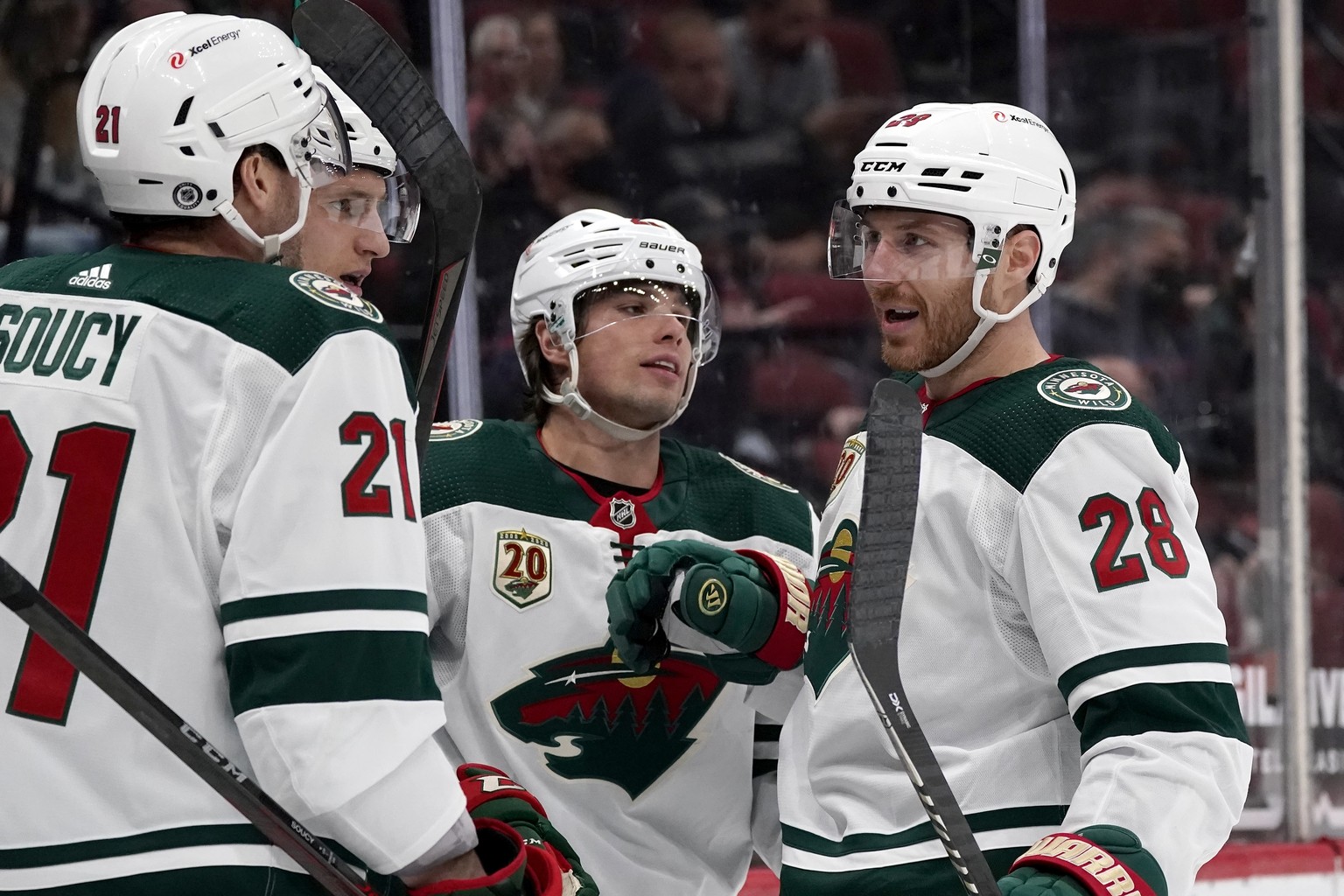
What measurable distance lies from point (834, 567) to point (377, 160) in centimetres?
76

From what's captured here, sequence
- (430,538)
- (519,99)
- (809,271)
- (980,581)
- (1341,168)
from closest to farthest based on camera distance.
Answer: (980,581)
(430,538)
(519,99)
(809,271)
(1341,168)

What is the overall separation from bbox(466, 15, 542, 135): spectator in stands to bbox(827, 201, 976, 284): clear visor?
1512mm

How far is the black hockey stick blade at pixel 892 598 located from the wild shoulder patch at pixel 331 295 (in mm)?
477

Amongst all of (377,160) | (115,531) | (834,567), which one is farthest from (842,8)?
(115,531)

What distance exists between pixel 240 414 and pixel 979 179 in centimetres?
90

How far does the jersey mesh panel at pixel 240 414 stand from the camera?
137 cm

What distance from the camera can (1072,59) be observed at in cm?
384

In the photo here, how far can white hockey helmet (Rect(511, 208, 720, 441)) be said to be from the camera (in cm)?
235

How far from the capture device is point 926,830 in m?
1.73

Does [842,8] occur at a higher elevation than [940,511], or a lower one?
higher

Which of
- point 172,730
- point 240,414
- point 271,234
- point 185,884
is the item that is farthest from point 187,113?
point 185,884

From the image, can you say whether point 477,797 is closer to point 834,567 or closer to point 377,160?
point 834,567

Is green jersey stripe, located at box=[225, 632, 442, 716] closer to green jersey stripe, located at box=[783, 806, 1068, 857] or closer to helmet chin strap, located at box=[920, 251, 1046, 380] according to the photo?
green jersey stripe, located at box=[783, 806, 1068, 857]

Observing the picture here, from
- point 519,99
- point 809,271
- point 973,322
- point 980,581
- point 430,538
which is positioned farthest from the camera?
point 809,271
